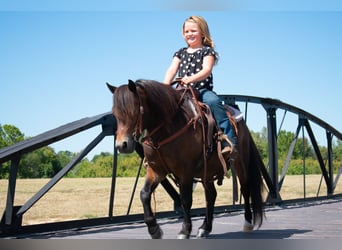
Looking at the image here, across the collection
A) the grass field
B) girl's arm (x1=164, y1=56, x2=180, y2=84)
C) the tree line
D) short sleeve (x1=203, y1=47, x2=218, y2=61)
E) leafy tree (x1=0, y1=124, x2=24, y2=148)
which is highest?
short sleeve (x1=203, y1=47, x2=218, y2=61)

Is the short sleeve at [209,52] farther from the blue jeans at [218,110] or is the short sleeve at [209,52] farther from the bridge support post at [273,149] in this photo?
the bridge support post at [273,149]

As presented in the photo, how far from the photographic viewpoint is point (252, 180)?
578cm

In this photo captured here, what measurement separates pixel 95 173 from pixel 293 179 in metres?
6.38

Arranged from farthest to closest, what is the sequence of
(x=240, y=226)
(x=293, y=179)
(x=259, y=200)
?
(x=293, y=179), (x=240, y=226), (x=259, y=200)

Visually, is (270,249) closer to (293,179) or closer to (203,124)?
(203,124)

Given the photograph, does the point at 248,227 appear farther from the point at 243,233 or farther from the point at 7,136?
the point at 7,136

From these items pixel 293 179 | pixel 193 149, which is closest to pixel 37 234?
pixel 193 149

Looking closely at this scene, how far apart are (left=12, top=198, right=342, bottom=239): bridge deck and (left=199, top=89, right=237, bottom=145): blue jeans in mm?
967

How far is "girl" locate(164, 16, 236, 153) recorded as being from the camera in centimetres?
470

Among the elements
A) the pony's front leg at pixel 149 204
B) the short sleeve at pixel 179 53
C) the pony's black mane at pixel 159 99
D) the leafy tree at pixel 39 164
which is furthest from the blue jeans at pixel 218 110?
the leafy tree at pixel 39 164

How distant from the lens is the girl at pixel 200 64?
470 centimetres

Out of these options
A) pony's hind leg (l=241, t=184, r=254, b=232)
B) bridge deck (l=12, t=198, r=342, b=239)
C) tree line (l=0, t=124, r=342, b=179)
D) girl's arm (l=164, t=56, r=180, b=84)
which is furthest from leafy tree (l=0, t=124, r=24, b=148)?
pony's hind leg (l=241, t=184, r=254, b=232)

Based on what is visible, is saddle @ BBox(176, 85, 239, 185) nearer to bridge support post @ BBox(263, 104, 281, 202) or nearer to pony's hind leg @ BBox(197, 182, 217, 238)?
pony's hind leg @ BBox(197, 182, 217, 238)

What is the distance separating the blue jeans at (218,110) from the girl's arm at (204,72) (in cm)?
29
